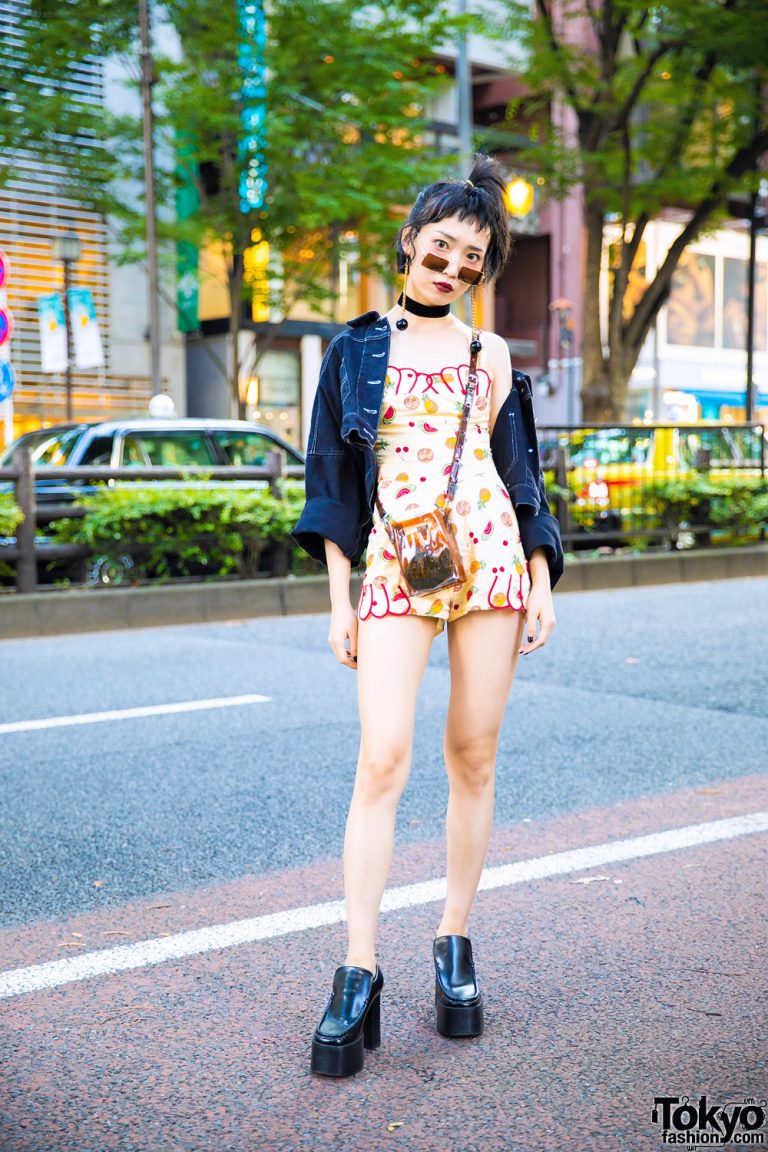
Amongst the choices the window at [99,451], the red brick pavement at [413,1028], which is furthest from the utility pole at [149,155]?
the red brick pavement at [413,1028]

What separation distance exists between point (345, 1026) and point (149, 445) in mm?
10424

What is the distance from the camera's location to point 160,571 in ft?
37.5

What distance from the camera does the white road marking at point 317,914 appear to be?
3271 mm

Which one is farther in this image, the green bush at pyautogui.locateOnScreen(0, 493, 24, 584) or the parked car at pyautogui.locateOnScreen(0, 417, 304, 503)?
the parked car at pyautogui.locateOnScreen(0, 417, 304, 503)

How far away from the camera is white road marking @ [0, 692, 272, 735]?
21.1 ft

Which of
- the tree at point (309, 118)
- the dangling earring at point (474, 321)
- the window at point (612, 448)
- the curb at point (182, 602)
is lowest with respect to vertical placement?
the curb at point (182, 602)

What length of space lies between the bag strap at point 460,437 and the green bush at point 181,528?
8.46 m

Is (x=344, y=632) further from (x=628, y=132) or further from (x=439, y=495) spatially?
(x=628, y=132)

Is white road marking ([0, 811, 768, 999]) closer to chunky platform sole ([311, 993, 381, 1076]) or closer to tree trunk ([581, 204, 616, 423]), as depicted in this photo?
chunky platform sole ([311, 993, 381, 1076])

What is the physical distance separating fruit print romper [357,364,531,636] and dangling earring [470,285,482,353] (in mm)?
70

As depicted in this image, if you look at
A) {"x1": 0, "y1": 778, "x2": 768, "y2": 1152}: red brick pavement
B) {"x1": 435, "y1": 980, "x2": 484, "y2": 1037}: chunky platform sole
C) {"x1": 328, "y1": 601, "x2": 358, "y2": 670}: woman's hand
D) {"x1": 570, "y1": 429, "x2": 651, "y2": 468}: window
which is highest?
{"x1": 570, "y1": 429, "x2": 651, "y2": 468}: window

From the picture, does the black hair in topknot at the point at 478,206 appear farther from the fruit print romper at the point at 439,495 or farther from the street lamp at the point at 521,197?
the street lamp at the point at 521,197

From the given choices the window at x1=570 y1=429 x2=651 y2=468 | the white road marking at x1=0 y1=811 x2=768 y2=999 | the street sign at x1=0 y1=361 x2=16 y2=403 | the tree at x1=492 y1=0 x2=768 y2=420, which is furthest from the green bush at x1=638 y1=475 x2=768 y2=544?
the white road marking at x1=0 y1=811 x2=768 y2=999

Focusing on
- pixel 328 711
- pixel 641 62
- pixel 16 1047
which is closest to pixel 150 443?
pixel 328 711
